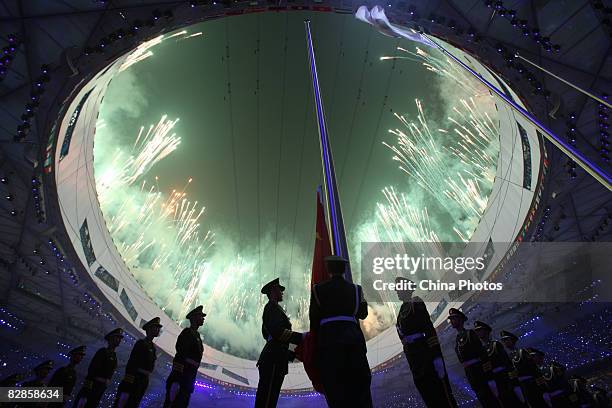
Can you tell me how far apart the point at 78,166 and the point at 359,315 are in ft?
55.5

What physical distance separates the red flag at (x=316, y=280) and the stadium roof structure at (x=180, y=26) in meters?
Result: 9.38

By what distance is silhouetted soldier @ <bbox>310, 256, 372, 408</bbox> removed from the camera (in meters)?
2.81

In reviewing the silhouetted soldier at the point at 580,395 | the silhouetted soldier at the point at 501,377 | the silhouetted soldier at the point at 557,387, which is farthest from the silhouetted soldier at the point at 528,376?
the silhouetted soldier at the point at 580,395

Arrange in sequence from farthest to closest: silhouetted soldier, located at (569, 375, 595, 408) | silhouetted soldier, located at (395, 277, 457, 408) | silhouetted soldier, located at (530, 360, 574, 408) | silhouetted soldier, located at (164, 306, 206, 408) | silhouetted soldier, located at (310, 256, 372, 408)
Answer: silhouetted soldier, located at (569, 375, 595, 408) → silhouetted soldier, located at (530, 360, 574, 408) → silhouetted soldier, located at (164, 306, 206, 408) → silhouetted soldier, located at (395, 277, 457, 408) → silhouetted soldier, located at (310, 256, 372, 408)

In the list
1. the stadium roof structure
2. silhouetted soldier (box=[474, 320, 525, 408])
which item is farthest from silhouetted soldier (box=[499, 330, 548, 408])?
the stadium roof structure

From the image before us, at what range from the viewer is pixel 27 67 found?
11.4 m

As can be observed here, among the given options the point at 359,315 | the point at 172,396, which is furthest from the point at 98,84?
the point at 359,315

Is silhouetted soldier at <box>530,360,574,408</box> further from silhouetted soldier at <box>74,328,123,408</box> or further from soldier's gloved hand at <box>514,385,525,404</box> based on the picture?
silhouetted soldier at <box>74,328,123,408</box>

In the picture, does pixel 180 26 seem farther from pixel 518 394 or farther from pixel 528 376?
pixel 528 376

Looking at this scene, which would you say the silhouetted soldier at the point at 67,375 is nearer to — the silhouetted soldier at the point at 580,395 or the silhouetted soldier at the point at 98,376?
the silhouetted soldier at the point at 98,376

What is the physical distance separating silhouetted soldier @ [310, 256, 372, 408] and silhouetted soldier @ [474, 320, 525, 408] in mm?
4084

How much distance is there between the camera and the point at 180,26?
1115 cm

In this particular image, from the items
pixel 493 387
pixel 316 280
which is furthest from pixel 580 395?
pixel 316 280

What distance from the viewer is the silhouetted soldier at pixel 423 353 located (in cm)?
454
